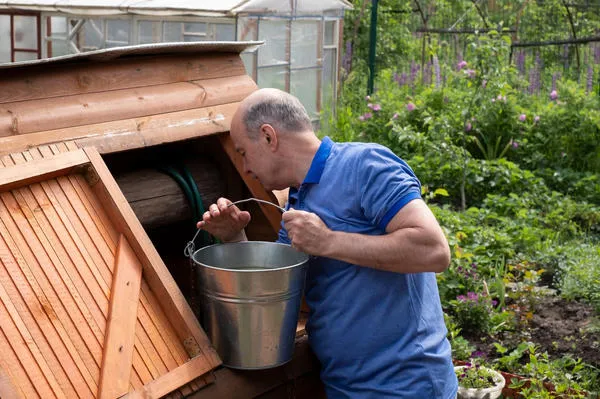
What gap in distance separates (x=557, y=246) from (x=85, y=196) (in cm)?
445

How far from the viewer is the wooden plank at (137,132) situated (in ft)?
9.50

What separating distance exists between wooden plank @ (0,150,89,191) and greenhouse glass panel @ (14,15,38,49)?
12.4 m

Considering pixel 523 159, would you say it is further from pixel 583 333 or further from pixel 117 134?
pixel 117 134

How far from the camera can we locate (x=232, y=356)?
2.90m

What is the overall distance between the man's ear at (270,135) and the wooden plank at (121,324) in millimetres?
578

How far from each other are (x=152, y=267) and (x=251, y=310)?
1.27ft

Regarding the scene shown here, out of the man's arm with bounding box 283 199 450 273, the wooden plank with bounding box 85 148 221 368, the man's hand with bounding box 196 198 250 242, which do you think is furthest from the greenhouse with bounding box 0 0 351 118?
the man's arm with bounding box 283 199 450 273

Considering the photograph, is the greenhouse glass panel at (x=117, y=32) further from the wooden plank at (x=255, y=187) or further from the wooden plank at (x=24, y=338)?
the wooden plank at (x=24, y=338)

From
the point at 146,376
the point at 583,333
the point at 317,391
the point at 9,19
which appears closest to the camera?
the point at 146,376

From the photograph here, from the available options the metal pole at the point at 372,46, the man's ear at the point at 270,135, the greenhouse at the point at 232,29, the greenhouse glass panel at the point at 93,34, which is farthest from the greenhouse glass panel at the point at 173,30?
the man's ear at the point at 270,135

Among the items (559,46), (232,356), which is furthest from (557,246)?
(559,46)

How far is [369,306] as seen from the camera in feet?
9.37

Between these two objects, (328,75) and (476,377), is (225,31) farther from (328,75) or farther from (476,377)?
(476,377)

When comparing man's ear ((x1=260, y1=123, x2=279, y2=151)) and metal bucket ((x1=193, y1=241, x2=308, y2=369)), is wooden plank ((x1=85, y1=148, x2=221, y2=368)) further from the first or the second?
man's ear ((x1=260, y1=123, x2=279, y2=151))
